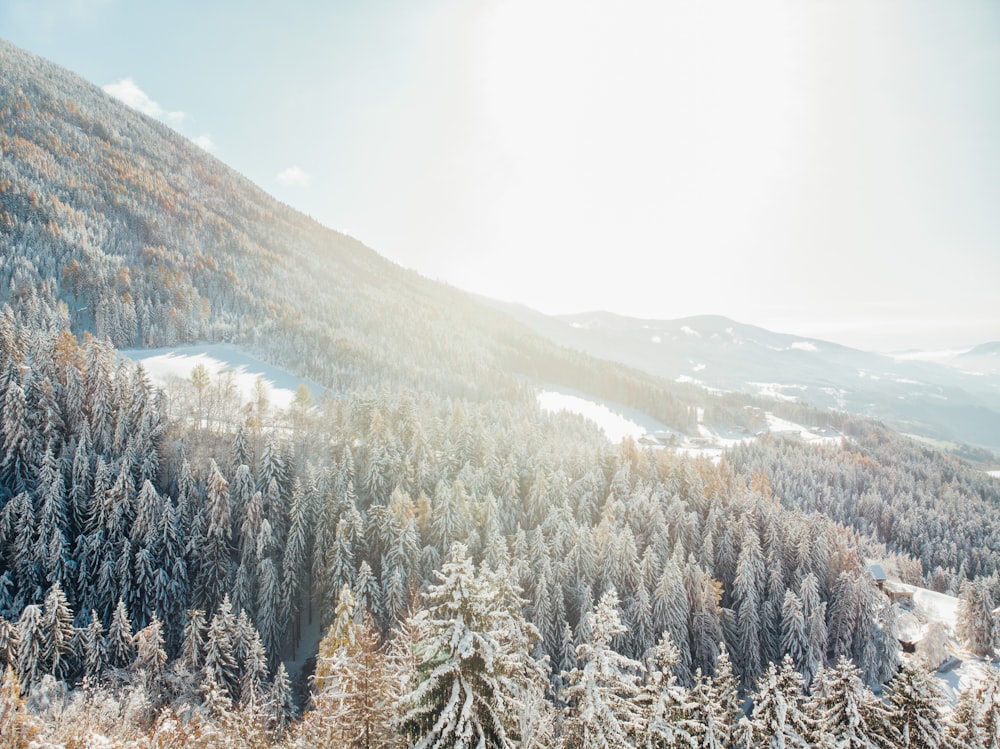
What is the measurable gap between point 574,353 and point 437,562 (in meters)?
156

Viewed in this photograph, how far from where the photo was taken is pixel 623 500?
63.5 m

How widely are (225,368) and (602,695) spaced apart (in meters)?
107

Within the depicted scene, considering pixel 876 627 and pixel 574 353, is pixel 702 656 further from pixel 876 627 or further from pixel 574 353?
pixel 574 353

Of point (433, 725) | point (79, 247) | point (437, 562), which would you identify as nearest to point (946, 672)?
point (437, 562)

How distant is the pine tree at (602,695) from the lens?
14234mm

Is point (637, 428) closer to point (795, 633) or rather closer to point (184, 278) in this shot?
point (795, 633)

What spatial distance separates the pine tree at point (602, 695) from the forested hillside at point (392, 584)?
0.10 meters

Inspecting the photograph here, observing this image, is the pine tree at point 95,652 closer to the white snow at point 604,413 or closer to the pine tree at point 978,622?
the pine tree at point 978,622

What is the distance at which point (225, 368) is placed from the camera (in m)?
99.4

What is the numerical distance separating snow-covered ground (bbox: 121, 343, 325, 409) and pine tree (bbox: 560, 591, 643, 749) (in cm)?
8432

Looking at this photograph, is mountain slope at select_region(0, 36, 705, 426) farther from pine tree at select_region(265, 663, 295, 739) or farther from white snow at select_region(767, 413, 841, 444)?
pine tree at select_region(265, 663, 295, 739)

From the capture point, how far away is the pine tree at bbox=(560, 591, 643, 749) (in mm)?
14234

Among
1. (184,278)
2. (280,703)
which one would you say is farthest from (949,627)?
(184,278)

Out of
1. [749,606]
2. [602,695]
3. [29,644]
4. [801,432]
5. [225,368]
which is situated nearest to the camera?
[602,695]
